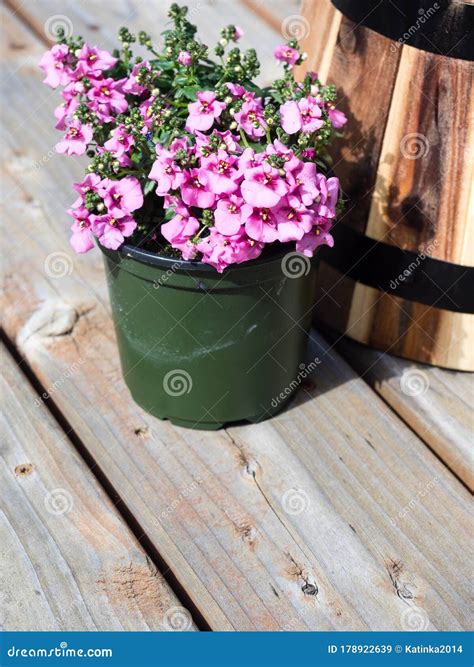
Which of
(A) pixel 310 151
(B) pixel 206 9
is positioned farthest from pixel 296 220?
(B) pixel 206 9

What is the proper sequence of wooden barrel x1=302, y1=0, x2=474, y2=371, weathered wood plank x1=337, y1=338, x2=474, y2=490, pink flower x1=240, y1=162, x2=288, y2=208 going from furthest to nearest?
weathered wood plank x1=337, y1=338, x2=474, y2=490 → wooden barrel x1=302, y1=0, x2=474, y2=371 → pink flower x1=240, y1=162, x2=288, y2=208

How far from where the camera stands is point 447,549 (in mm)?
1406

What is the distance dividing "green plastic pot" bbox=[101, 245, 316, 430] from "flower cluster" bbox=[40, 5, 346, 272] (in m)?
0.04

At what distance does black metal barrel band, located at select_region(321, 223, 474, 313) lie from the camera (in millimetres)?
1601

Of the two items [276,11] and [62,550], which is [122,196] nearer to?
[62,550]

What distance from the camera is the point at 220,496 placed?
4.84 ft

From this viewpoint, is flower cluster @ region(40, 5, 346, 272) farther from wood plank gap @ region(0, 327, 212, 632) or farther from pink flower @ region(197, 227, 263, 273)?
wood plank gap @ region(0, 327, 212, 632)

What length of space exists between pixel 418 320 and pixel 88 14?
146 cm

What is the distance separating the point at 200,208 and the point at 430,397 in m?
0.57

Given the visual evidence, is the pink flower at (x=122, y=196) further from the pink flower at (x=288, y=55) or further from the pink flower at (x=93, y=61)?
the pink flower at (x=288, y=55)

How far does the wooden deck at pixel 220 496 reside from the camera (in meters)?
1.32

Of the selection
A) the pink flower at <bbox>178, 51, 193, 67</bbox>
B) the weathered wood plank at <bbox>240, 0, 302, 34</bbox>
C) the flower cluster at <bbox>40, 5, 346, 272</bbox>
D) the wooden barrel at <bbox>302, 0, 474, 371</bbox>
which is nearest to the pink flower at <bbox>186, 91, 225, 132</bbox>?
the flower cluster at <bbox>40, 5, 346, 272</bbox>

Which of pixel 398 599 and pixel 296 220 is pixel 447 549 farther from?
pixel 296 220

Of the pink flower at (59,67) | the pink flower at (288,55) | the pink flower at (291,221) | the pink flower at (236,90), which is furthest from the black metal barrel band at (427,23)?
the pink flower at (59,67)
